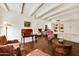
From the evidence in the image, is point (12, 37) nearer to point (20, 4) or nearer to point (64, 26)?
point (20, 4)

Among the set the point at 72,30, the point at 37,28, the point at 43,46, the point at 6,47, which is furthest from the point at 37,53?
the point at 72,30

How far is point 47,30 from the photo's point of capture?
1.92 metres

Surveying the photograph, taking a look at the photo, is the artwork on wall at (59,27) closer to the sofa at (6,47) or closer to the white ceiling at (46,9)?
the white ceiling at (46,9)

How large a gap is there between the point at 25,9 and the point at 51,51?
87 centimetres

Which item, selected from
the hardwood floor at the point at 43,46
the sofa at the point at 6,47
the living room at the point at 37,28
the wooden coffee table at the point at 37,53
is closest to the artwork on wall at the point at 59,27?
the living room at the point at 37,28

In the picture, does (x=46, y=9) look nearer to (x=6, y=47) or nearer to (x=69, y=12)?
(x=69, y=12)

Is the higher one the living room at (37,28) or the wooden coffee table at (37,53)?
the living room at (37,28)

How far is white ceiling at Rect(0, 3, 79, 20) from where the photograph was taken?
182 centimetres

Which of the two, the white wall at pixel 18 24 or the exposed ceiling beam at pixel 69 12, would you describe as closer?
the exposed ceiling beam at pixel 69 12

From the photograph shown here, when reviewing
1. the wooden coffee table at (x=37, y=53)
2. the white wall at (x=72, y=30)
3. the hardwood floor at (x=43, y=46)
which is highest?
the white wall at (x=72, y=30)

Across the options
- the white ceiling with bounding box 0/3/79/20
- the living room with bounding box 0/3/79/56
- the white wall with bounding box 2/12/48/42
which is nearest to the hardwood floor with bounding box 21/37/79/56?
the living room with bounding box 0/3/79/56

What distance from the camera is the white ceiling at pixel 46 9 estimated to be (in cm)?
182

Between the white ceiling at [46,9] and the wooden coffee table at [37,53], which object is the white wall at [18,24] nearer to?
the white ceiling at [46,9]

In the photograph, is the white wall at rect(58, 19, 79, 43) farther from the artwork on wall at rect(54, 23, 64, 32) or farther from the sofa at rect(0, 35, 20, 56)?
the sofa at rect(0, 35, 20, 56)
